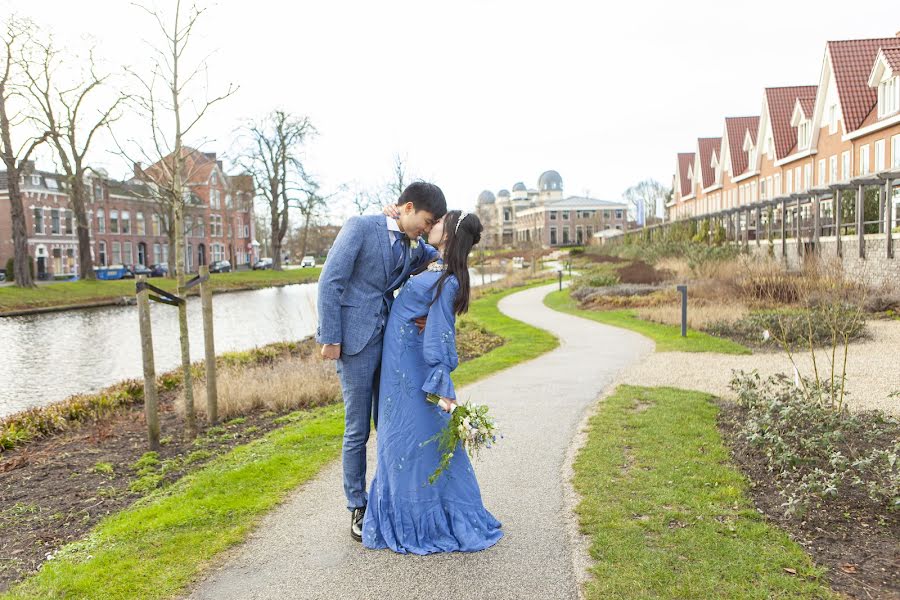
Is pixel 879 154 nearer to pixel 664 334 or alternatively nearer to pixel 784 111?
pixel 784 111

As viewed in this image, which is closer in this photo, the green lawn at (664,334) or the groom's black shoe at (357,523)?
the groom's black shoe at (357,523)

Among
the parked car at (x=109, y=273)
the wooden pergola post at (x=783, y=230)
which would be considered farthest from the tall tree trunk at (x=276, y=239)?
the wooden pergola post at (x=783, y=230)

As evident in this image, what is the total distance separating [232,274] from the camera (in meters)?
50.8

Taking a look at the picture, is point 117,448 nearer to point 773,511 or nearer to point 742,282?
point 773,511

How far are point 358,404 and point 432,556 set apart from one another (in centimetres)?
95

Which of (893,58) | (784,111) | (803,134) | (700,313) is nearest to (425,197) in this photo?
(700,313)

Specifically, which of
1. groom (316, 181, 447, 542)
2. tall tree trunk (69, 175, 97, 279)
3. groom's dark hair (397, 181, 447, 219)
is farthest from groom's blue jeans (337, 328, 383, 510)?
tall tree trunk (69, 175, 97, 279)

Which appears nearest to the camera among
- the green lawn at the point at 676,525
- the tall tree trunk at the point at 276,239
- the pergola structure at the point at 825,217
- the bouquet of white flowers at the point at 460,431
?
the green lawn at the point at 676,525

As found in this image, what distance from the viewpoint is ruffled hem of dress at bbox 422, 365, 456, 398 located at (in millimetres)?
3904

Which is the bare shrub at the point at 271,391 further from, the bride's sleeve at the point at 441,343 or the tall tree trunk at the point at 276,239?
the tall tree trunk at the point at 276,239

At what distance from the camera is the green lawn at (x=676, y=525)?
3.45 metres

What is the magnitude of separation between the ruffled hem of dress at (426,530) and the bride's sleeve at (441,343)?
0.69 metres

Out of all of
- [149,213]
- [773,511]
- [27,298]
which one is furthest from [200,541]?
[149,213]

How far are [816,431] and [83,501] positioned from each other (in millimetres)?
5974
